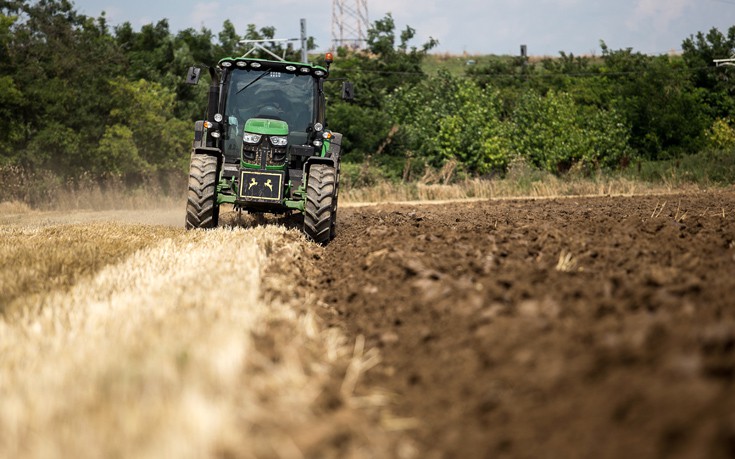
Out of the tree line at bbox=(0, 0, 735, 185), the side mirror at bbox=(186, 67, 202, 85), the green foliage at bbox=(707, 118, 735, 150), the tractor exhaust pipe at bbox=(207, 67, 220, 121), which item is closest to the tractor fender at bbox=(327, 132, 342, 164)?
the tractor exhaust pipe at bbox=(207, 67, 220, 121)

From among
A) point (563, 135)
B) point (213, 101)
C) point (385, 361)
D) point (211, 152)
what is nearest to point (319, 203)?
point (211, 152)

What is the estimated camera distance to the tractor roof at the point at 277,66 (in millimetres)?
12047

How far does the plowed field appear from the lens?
9.03 feet

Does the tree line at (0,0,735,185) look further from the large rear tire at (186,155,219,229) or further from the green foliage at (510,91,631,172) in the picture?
the large rear tire at (186,155,219,229)

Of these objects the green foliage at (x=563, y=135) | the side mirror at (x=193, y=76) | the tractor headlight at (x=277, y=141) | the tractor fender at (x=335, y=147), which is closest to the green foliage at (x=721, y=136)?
the green foliage at (x=563, y=135)

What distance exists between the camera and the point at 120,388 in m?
3.21

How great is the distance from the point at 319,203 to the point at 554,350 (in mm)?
7745

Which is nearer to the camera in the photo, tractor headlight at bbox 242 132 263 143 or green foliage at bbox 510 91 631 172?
tractor headlight at bbox 242 132 263 143

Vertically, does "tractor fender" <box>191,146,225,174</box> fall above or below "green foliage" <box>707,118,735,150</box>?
below

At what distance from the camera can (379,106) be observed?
43.5 metres

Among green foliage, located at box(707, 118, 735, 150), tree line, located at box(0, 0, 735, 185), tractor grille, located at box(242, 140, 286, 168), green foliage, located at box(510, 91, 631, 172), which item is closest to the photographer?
tractor grille, located at box(242, 140, 286, 168)

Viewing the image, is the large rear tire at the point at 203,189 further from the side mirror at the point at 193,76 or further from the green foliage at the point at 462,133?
the green foliage at the point at 462,133

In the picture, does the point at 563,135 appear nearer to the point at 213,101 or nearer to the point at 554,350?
the point at 213,101

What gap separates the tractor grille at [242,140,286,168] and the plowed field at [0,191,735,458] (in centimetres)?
501
